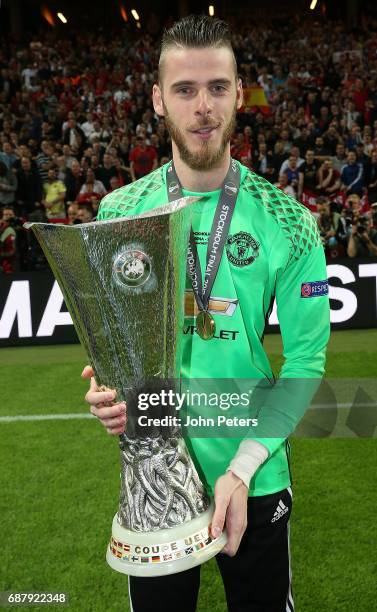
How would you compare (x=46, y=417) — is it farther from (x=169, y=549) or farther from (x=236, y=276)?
(x=169, y=549)

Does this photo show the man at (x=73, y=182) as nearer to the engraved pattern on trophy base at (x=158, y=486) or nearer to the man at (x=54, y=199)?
the man at (x=54, y=199)

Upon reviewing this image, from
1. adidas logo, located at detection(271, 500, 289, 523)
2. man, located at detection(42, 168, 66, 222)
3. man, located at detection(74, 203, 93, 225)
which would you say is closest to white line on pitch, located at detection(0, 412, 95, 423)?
adidas logo, located at detection(271, 500, 289, 523)

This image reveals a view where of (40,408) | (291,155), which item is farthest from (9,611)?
(291,155)

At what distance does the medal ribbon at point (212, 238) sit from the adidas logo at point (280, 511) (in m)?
0.51

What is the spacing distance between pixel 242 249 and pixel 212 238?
0.25ft

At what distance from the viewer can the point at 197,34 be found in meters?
1.37

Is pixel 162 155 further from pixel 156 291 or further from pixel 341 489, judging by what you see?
pixel 156 291

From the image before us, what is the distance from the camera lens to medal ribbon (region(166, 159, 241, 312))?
4.75ft

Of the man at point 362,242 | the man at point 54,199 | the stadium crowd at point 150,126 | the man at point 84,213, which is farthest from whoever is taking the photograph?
the man at point 54,199

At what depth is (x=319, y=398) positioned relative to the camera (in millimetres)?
1659

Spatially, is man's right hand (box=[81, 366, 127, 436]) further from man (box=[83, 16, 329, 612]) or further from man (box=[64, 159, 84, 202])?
man (box=[64, 159, 84, 202])

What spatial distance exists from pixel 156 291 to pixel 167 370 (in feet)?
0.56

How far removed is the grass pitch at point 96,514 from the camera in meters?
2.77

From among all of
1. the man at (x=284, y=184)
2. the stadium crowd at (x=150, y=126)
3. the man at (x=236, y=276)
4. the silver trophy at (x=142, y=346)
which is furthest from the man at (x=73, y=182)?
the silver trophy at (x=142, y=346)
